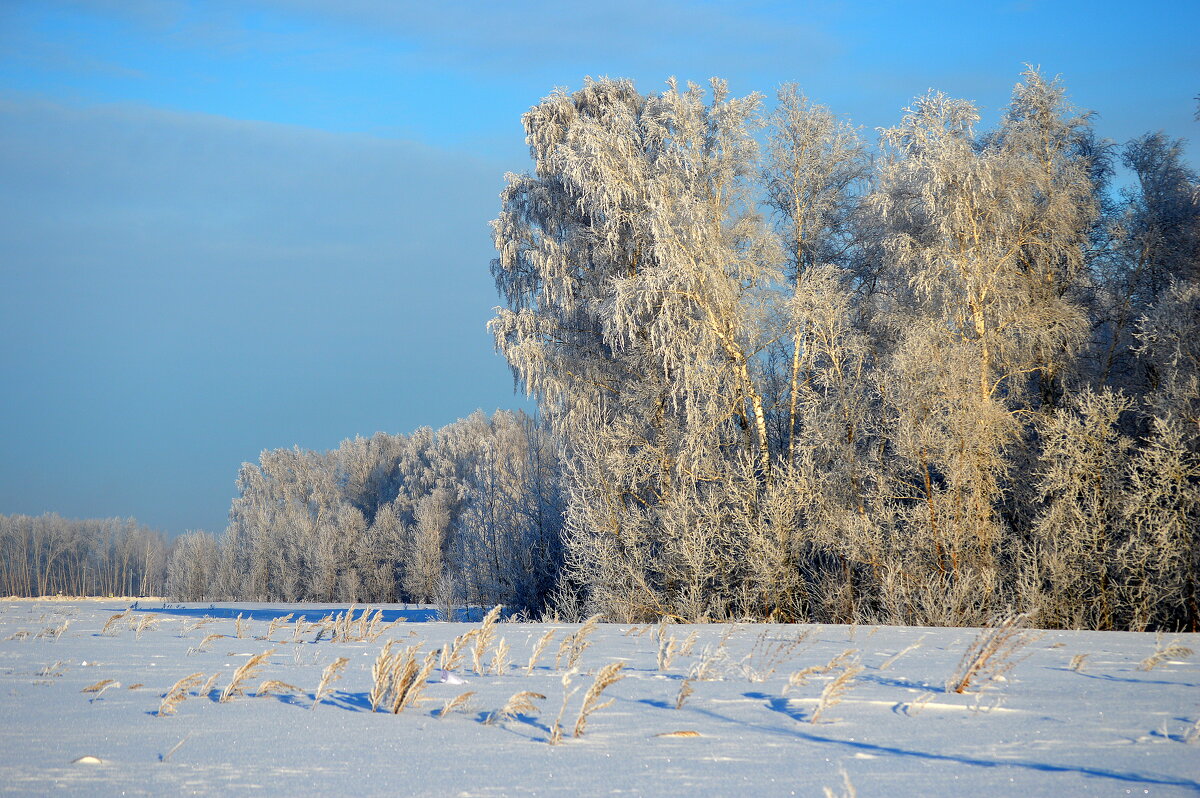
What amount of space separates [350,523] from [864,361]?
33.9m

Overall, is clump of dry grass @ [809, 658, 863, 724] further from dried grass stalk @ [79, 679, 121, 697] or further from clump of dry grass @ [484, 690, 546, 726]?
dried grass stalk @ [79, 679, 121, 697]

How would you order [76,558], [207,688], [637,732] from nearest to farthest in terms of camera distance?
1. [637,732]
2. [207,688]
3. [76,558]

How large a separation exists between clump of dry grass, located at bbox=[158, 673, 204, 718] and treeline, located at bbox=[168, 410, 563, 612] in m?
16.7

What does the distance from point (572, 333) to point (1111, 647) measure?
39.6 feet

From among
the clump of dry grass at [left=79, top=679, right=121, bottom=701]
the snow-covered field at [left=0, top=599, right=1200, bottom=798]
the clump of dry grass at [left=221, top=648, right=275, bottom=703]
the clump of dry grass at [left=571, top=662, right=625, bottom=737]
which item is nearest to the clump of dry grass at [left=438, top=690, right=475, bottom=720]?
the snow-covered field at [left=0, top=599, right=1200, bottom=798]

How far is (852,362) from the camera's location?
49.5 ft

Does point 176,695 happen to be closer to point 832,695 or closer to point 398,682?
point 398,682

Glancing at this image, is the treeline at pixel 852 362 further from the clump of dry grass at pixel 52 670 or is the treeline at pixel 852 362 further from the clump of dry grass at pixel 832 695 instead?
the clump of dry grass at pixel 52 670

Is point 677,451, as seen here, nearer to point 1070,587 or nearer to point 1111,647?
point 1070,587

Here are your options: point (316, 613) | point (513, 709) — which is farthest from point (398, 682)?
point (316, 613)

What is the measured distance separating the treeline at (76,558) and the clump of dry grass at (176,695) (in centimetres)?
7752

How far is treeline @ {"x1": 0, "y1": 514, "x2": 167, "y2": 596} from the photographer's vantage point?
73438 mm

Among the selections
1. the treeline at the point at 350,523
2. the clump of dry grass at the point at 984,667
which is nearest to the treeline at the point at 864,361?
the treeline at the point at 350,523

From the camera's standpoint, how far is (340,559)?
4303cm
